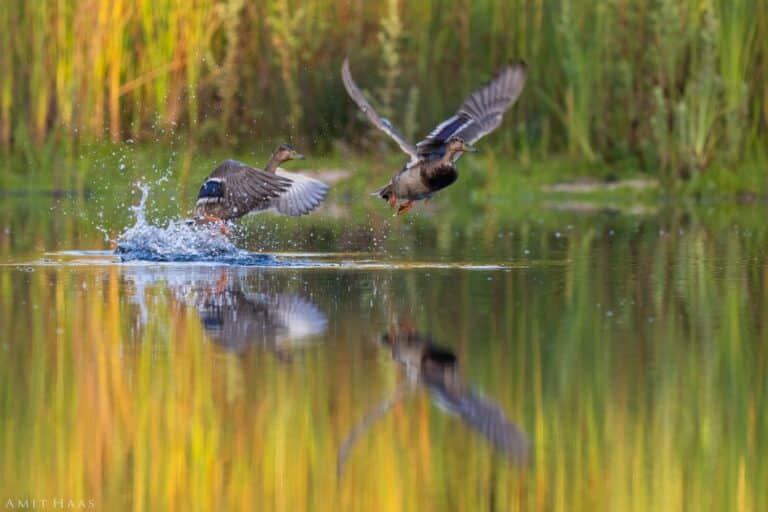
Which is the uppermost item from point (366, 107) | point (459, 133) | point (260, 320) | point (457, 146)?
point (366, 107)

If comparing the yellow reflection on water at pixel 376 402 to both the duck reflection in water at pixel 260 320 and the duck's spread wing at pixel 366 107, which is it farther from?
the duck's spread wing at pixel 366 107

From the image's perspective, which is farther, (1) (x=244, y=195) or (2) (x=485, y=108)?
(1) (x=244, y=195)

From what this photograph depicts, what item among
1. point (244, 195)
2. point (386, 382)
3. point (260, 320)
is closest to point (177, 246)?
point (244, 195)

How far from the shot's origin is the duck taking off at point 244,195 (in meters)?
13.1

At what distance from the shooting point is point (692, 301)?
10.4m

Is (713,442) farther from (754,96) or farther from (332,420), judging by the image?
(754,96)

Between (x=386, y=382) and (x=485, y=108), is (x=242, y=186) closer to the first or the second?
(x=485, y=108)

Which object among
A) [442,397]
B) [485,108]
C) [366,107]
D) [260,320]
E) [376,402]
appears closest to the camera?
[376,402]

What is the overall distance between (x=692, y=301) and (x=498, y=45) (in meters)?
10.5

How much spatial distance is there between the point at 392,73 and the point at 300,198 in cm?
663

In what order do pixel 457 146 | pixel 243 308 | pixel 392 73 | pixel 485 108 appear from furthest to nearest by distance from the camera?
pixel 392 73, pixel 485 108, pixel 457 146, pixel 243 308

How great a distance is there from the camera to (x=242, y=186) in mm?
13109

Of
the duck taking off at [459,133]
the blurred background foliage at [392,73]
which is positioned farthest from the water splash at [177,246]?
the blurred background foliage at [392,73]

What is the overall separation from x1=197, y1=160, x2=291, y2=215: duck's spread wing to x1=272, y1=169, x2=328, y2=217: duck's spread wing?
447mm
